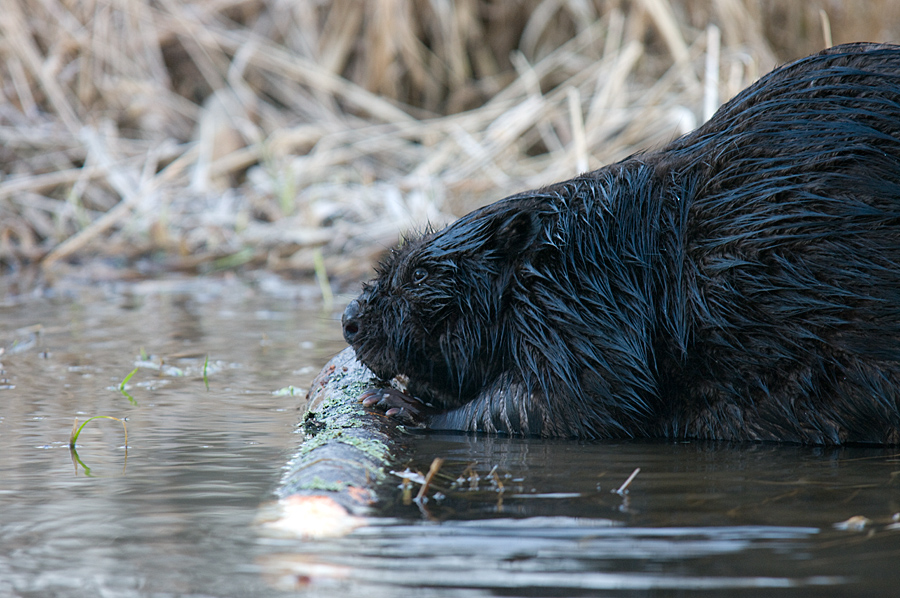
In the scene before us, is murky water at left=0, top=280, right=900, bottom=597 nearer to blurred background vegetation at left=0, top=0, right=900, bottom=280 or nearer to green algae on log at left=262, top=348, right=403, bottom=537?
green algae on log at left=262, top=348, right=403, bottom=537

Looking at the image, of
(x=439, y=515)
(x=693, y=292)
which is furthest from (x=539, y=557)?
(x=693, y=292)

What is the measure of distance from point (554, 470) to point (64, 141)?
6.21 metres

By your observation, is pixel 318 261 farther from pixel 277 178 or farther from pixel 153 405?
pixel 153 405

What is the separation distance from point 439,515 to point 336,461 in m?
0.34

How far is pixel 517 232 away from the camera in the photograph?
2.94m

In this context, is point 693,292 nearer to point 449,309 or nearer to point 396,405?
point 449,309

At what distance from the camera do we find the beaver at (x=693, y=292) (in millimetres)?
2492

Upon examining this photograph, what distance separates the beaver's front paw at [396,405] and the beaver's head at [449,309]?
0.13 meters

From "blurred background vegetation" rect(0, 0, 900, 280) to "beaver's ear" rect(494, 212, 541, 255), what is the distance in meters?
2.80

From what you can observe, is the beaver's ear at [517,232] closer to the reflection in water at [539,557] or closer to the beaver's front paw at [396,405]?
the beaver's front paw at [396,405]

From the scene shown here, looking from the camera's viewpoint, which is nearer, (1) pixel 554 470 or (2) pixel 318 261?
(1) pixel 554 470

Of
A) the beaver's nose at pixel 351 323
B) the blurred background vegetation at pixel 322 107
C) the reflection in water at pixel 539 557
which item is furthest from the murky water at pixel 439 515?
the blurred background vegetation at pixel 322 107

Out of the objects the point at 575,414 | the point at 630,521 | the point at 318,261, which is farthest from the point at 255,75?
the point at 630,521

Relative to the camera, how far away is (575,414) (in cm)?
270
